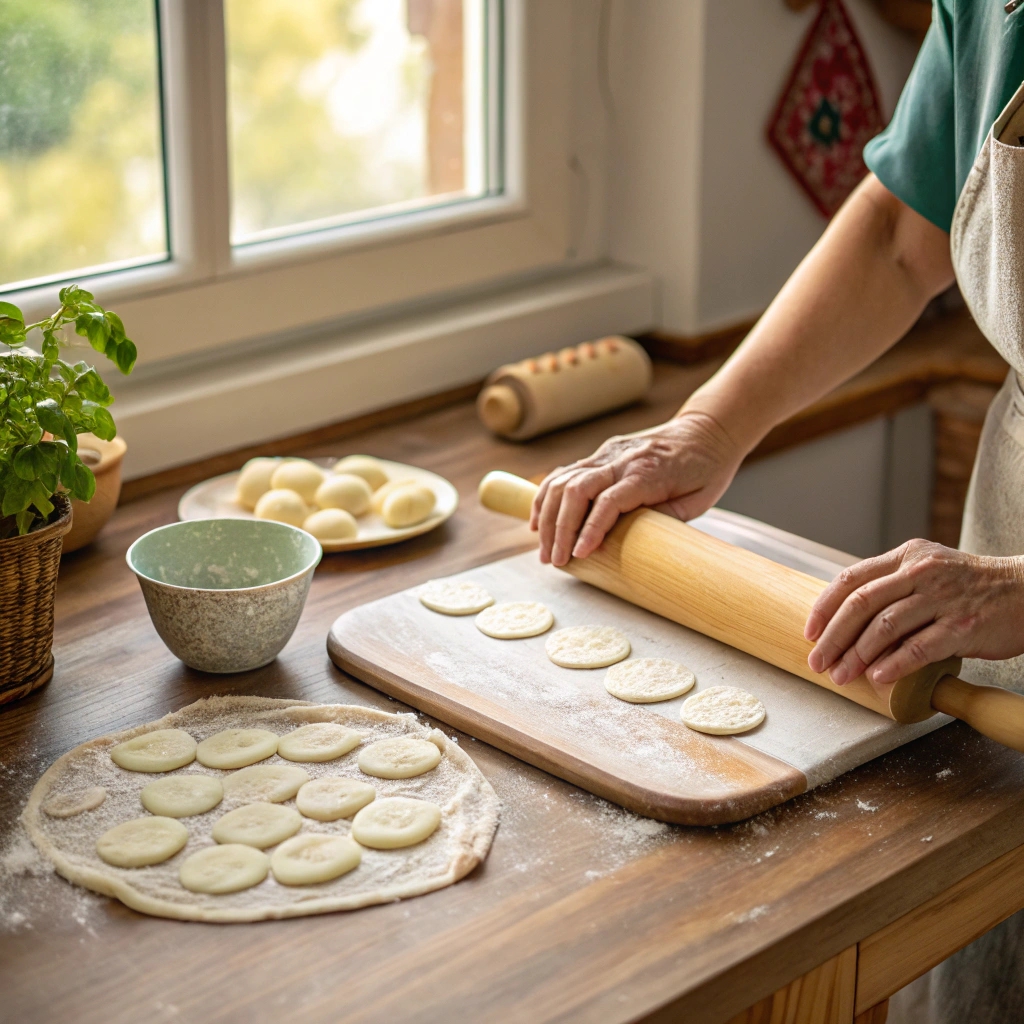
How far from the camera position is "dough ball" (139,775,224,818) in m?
0.84

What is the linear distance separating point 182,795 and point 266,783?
57 mm

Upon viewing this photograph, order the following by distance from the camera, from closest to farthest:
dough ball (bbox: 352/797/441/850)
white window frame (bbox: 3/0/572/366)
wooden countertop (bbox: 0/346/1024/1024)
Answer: wooden countertop (bbox: 0/346/1024/1024) < dough ball (bbox: 352/797/441/850) < white window frame (bbox: 3/0/572/366)

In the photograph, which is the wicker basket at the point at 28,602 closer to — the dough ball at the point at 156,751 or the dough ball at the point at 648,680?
the dough ball at the point at 156,751

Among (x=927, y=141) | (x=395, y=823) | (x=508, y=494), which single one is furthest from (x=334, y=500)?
(x=927, y=141)

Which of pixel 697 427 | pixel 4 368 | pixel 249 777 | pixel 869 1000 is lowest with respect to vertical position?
pixel 869 1000

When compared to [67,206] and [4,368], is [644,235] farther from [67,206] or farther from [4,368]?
[4,368]

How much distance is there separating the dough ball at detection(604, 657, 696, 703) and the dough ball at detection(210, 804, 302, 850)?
0.90 feet

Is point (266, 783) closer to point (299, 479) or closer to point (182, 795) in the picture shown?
point (182, 795)

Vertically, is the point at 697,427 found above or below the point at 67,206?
below

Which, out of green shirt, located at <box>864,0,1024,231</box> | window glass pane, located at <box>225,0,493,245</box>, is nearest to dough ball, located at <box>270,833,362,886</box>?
green shirt, located at <box>864,0,1024,231</box>

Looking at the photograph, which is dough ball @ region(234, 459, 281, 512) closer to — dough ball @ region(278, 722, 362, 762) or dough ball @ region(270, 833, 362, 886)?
dough ball @ region(278, 722, 362, 762)

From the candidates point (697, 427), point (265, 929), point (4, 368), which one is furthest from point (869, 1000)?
point (4, 368)

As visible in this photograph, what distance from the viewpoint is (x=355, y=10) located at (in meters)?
1.61

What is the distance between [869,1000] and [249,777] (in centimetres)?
45
